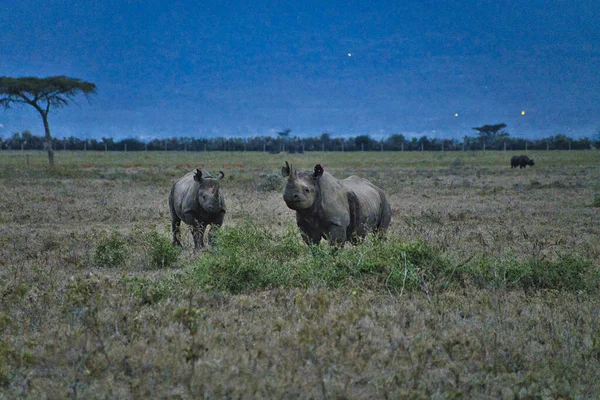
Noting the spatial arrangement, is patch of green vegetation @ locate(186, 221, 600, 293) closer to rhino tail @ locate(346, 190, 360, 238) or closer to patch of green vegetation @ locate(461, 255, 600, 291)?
patch of green vegetation @ locate(461, 255, 600, 291)

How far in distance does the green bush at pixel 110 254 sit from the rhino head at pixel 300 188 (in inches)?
107

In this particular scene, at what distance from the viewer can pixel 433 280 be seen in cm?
695

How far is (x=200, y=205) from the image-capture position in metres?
10.8

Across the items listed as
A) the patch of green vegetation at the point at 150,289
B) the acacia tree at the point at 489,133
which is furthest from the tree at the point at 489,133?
the patch of green vegetation at the point at 150,289

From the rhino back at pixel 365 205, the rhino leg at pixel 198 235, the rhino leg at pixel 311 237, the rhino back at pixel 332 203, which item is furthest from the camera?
the rhino leg at pixel 198 235

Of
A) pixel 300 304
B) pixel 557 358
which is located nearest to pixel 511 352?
pixel 557 358

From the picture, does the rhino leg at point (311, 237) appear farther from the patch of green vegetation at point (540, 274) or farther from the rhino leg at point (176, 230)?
the rhino leg at point (176, 230)

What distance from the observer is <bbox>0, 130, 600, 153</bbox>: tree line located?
82.6 meters

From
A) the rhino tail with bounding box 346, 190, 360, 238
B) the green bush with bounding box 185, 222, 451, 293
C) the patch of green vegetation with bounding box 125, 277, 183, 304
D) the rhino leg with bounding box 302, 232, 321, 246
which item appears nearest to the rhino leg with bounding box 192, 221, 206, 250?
the rhino leg with bounding box 302, 232, 321, 246

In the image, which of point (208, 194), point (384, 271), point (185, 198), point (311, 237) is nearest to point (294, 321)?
point (384, 271)

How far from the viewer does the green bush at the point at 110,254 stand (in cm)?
870

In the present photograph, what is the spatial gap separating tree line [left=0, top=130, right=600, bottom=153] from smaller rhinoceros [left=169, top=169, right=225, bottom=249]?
7187 cm

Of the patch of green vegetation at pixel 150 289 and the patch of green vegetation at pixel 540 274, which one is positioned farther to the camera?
the patch of green vegetation at pixel 540 274

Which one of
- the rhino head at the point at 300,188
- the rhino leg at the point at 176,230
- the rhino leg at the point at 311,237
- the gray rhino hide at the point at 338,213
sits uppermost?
the rhino head at the point at 300,188
